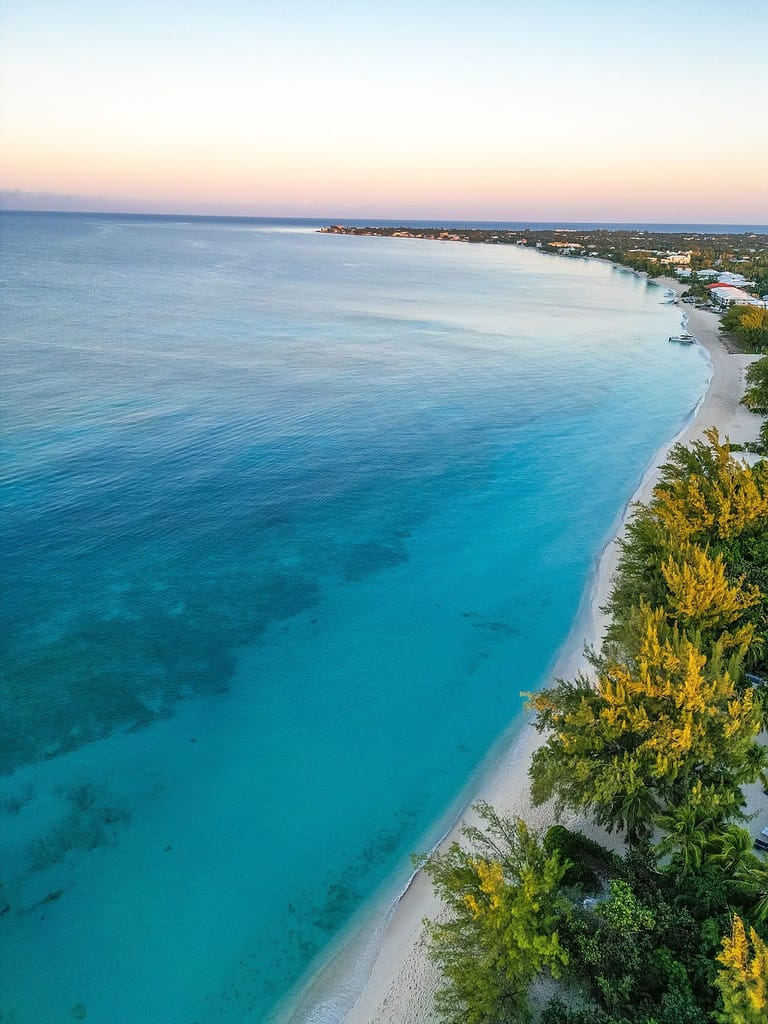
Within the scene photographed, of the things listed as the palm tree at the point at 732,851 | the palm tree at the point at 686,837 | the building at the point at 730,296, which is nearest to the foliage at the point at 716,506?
the palm tree at the point at 686,837

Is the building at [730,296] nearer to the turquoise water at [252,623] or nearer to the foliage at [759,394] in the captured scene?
the turquoise water at [252,623]

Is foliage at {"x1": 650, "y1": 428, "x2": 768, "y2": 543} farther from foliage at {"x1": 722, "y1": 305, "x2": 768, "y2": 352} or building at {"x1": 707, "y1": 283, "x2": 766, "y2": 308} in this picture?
building at {"x1": 707, "y1": 283, "x2": 766, "y2": 308}

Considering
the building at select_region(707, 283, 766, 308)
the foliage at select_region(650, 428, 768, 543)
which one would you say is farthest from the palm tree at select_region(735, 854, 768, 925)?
the building at select_region(707, 283, 766, 308)

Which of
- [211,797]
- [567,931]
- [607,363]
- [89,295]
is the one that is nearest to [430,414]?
[607,363]

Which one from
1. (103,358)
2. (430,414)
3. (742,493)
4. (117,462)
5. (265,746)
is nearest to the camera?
(265,746)

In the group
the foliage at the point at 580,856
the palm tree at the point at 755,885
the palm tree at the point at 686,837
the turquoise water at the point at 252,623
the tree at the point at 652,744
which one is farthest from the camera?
the turquoise water at the point at 252,623

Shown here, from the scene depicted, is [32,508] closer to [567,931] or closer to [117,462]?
[117,462]
